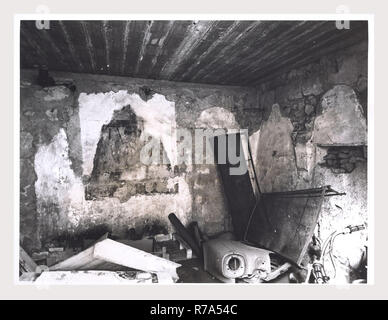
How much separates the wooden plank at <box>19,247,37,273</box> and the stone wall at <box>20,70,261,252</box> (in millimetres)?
354

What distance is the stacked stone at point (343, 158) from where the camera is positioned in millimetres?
2833

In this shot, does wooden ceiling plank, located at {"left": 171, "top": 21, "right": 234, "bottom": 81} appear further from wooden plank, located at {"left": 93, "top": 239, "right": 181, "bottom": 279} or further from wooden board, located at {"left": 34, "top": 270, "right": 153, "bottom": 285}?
wooden board, located at {"left": 34, "top": 270, "right": 153, "bottom": 285}

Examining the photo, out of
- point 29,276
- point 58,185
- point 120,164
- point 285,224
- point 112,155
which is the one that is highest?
point 112,155

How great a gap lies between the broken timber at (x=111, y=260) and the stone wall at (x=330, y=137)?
196 cm

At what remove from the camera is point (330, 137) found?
122 inches

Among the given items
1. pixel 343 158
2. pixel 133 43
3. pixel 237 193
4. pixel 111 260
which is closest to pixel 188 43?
pixel 133 43

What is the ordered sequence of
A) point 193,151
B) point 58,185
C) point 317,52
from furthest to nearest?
point 193,151
point 58,185
point 317,52

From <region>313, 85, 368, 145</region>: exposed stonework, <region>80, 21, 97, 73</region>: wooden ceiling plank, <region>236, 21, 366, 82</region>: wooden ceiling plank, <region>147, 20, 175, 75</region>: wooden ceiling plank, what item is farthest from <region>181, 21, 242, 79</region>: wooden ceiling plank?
<region>313, 85, 368, 145</region>: exposed stonework

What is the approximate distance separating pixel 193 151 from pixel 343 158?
2209 millimetres

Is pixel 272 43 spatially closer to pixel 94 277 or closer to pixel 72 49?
pixel 72 49

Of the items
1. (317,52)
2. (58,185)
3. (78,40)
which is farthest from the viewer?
(58,185)

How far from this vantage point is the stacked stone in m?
2.83

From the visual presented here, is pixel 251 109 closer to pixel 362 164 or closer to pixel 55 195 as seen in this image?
pixel 362 164

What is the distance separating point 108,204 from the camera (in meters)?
4.03
